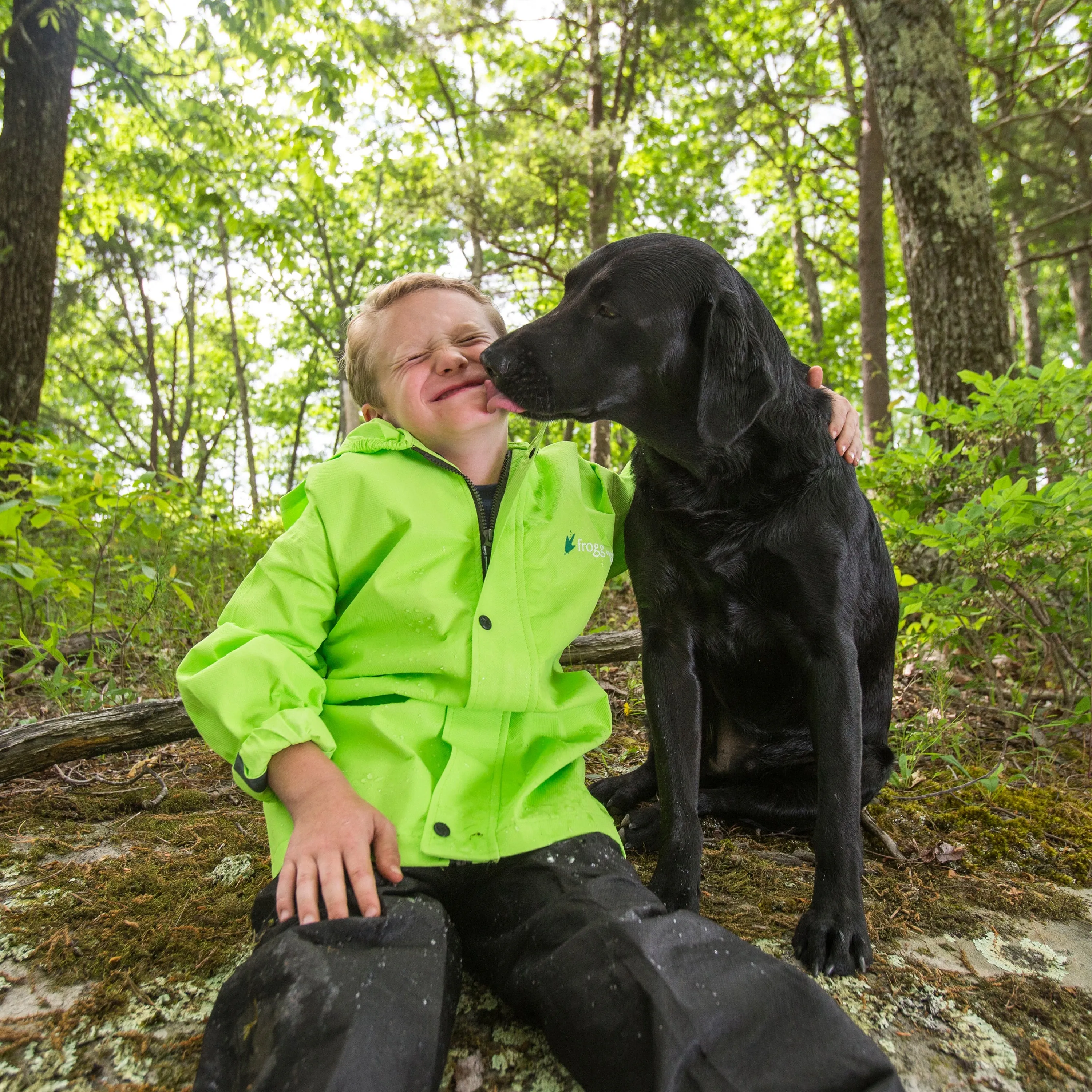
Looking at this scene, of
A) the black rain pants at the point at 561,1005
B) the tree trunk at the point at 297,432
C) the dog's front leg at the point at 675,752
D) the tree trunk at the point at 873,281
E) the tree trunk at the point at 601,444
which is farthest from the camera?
the tree trunk at the point at 297,432

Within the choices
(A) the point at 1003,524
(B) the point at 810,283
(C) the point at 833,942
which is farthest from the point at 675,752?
(B) the point at 810,283

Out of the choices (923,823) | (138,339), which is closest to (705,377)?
(923,823)

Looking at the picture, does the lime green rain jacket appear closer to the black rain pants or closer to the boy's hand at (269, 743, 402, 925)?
the boy's hand at (269, 743, 402, 925)

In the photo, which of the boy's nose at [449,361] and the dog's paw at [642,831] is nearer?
the boy's nose at [449,361]

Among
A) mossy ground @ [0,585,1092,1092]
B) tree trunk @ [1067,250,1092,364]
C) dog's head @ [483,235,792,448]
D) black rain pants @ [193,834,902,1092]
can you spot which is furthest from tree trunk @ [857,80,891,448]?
black rain pants @ [193,834,902,1092]

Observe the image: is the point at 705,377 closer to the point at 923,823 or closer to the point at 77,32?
the point at 923,823

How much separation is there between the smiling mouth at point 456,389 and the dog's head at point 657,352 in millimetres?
156

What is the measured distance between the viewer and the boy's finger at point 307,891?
50.4 inches

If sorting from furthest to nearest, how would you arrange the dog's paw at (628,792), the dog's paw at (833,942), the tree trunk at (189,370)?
1. the tree trunk at (189,370)
2. the dog's paw at (628,792)
3. the dog's paw at (833,942)

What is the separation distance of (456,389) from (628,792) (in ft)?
4.41

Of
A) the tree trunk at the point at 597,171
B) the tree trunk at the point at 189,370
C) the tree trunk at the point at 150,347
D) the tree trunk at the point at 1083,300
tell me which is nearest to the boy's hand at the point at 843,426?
the tree trunk at the point at 597,171

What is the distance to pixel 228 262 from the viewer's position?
20406 mm

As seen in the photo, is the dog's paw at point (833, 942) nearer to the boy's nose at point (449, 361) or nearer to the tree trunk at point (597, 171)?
the boy's nose at point (449, 361)

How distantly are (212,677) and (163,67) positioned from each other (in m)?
11.3
